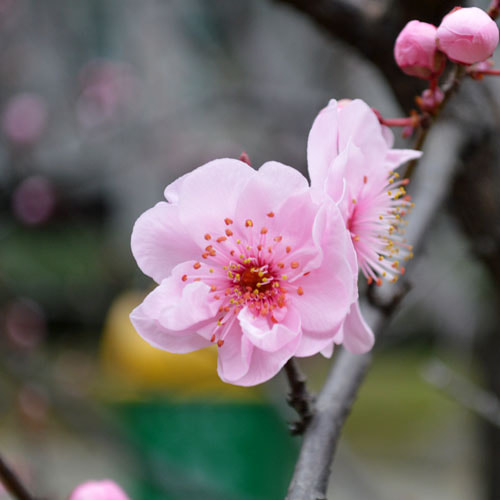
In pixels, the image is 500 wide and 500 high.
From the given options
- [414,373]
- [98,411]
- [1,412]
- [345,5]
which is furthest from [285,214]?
[414,373]

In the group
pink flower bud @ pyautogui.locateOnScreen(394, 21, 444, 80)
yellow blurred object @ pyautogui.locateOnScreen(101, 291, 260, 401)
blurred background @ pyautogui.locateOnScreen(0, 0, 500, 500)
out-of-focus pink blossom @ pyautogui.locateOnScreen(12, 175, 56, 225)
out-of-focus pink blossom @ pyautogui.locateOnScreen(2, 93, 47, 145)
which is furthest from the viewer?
out-of-focus pink blossom @ pyautogui.locateOnScreen(2, 93, 47, 145)

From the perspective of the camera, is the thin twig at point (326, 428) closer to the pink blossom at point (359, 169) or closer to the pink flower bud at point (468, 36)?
the pink blossom at point (359, 169)

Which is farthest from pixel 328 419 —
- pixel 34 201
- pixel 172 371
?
pixel 34 201

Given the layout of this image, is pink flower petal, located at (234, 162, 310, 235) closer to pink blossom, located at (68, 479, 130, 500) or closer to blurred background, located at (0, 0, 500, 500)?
pink blossom, located at (68, 479, 130, 500)

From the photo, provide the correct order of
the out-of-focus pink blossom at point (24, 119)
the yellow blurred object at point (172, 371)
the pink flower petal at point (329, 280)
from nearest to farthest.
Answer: the pink flower petal at point (329, 280) → the yellow blurred object at point (172, 371) → the out-of-focus pink blossom at point (24, 119)

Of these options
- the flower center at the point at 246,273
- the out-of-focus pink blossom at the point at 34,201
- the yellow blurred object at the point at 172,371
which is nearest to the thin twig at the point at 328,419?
the flower center at the point at 246,273

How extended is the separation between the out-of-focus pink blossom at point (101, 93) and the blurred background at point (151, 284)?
0.01 m

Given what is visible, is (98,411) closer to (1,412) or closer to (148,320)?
(148,320)

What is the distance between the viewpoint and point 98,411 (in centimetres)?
172

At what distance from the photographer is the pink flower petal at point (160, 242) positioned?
46 centimetres

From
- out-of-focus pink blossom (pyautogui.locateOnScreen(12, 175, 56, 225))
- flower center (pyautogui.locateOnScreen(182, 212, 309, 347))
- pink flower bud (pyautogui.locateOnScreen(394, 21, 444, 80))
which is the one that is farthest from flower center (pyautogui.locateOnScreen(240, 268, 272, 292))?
out-of-focus pink blossom (pyautogui.locateOnScreen(12, 175, 56, 225))

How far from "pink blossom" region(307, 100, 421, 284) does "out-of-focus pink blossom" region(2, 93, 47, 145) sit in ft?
10.5

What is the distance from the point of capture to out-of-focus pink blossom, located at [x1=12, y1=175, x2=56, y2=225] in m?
3.04

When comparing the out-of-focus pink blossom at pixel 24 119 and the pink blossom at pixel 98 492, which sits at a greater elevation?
the pink blossom at pixel 98 492
